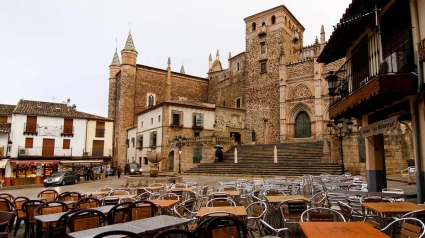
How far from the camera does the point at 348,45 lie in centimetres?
970

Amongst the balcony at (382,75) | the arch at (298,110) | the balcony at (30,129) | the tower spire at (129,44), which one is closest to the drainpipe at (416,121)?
the balcony at (382,75)

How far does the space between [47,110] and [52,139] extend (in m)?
3.34

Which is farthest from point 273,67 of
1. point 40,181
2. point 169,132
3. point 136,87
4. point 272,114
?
point 40,181

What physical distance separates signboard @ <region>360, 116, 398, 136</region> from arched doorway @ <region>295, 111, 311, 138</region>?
24.4 m

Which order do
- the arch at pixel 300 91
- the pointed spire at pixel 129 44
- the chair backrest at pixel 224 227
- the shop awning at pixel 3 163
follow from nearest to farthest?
the chair backrest at pixel 224 227 < the shop awning at pixel 3 163 < the arch at pixel 300 91 < the pointed spire at pixel 129 44

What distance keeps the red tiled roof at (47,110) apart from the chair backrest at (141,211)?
29784mm

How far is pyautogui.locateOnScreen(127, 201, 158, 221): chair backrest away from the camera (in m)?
4.94

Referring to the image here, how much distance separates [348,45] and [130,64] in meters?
33.6

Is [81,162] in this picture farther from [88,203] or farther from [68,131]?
[88,203]

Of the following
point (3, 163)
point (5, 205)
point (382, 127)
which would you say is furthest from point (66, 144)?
point (382, 127)

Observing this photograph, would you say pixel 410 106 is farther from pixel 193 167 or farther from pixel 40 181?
pixel 40 181

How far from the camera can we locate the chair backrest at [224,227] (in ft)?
11.3

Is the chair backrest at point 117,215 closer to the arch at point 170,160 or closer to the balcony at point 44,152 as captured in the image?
the arch at point 170,160

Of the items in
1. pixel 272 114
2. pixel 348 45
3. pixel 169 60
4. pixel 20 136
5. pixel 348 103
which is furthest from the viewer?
pixel 169 60
